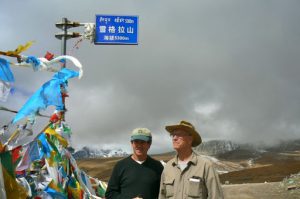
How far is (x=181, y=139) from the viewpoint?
15.5ft

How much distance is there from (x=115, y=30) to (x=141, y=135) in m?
3.95

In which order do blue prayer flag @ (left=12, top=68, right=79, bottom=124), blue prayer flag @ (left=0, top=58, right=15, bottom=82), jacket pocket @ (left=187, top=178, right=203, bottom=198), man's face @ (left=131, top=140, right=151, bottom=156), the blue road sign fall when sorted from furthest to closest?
the blue road sign, blue prayer flag @ (left=12, top=68, right=79, bottom=124), man's face @ (left=131, top=140, right=151, bottom=156), blue prayer flag @ (left=0, top=58, right=15, bottom=82), jacket pocket @ (left=187, top=178, right=203, bottom=198)

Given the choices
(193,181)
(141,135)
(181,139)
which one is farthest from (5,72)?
(193,181)

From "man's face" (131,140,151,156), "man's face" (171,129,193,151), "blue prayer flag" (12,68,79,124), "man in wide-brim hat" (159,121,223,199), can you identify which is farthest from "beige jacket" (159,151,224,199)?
"blue prayer flag" (12,68,79,124)

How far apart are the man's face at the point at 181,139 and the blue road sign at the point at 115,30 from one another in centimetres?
405

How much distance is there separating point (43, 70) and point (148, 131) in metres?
1.64

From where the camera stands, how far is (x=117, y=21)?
8398mm

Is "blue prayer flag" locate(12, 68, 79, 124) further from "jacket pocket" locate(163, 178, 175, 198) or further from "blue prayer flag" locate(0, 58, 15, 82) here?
"jacket pocket" locate(163, 178, 175, 198)

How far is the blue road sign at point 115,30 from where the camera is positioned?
840cm

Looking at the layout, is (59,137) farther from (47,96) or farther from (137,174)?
(137,174)

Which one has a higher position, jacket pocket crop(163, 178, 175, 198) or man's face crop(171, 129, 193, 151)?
man's face crop(171, 129, 193, 151)

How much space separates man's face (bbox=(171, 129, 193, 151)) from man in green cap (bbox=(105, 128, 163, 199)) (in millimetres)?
337

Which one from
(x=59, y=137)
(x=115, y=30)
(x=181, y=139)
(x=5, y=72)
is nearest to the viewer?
(x=181, y=139)

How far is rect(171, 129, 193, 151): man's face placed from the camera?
15.5 feet
